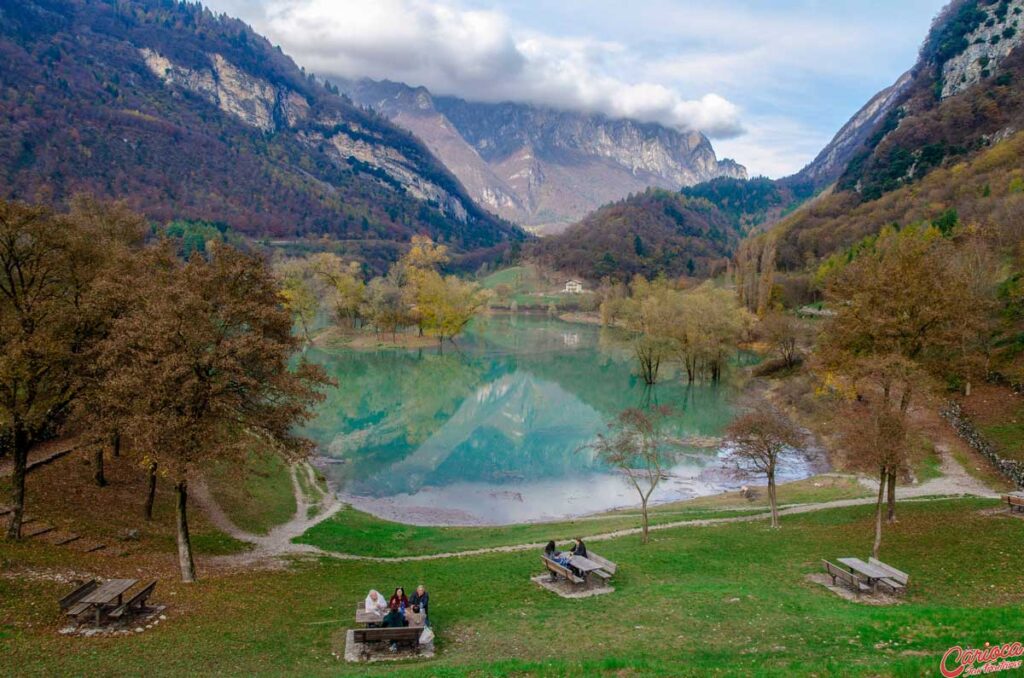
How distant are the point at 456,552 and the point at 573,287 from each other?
171113 mm

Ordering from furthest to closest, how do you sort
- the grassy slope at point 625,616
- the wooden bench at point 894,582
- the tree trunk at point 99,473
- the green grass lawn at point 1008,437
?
the green grass lawn at point 1008,437 < the tree trunk at point 99,473 < the wooden bench at point 894,582 < the grassy slope at point 625,616

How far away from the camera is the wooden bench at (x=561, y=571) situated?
16.2 metres

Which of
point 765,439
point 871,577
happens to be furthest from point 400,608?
point 765,439

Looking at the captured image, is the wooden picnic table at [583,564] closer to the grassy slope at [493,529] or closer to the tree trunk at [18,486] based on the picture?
the grassy slope at [493,529]

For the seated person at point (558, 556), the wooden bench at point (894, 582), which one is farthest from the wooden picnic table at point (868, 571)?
the seated person at point (558, 556)

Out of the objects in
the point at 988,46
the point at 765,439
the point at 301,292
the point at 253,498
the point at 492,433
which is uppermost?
the point at 988,46

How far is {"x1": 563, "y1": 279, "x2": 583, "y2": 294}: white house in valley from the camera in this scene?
Answer: 188125mm

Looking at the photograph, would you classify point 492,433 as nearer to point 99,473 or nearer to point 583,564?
point 99,473

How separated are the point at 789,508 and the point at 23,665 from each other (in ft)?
84.9

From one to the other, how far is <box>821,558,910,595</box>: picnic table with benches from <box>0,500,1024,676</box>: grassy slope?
18.0 inches

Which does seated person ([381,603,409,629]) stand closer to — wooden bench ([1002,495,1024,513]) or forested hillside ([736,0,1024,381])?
wooden bench ([1002,495,1024,513])

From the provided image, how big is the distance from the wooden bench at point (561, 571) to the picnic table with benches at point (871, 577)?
6513mm

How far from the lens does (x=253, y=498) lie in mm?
27281

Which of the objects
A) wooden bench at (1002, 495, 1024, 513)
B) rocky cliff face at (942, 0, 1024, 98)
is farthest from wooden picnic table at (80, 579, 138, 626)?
rocky cliff face at (942, 0, 1024, 98)
